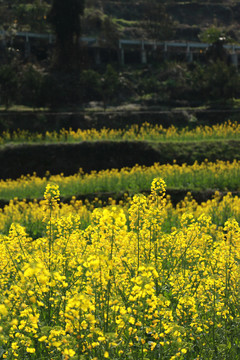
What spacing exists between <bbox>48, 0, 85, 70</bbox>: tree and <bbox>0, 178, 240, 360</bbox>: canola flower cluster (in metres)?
29.5

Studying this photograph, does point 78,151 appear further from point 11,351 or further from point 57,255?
point 11,351

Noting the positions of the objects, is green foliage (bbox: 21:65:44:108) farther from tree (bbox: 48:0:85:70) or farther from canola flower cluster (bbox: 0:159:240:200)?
canola flower cluster (bbox: 0:159:240:200)

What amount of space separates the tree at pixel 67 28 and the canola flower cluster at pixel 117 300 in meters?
29.5

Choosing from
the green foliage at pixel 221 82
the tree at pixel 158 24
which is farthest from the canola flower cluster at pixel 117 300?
the tree at pixel 158 24

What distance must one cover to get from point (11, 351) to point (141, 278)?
4.06 ft

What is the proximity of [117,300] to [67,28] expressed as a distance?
31.7 meters

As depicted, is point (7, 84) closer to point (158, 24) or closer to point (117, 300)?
point (117, 300)

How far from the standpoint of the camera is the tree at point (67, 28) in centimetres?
3231

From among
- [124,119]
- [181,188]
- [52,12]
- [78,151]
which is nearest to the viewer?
[181,188]

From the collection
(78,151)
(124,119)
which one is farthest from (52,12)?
(78,151)

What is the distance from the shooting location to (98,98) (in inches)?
1289

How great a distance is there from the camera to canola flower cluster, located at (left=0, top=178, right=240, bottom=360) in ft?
10.3

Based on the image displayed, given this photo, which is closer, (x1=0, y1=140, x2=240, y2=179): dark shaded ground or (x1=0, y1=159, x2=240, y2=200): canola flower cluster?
(x1=0, y1=159, x2=240, y2=200): canola flower cluster

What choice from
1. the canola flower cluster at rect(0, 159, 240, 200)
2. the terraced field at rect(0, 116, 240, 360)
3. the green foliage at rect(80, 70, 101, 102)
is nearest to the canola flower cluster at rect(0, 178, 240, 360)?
the terraced field at rect(0, 116, 240, 360)
